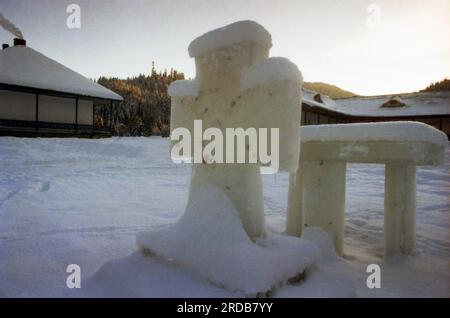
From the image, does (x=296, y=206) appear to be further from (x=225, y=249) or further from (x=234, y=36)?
(x=234, y=36)

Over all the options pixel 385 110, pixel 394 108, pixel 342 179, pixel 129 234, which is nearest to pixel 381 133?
pixel 342 179

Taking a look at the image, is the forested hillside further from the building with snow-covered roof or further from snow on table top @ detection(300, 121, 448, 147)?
snow on table top @ detection(300, 121, 448, 147)

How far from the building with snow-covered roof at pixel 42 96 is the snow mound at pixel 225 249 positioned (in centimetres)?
1792

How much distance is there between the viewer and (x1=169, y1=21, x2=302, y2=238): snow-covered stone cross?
204 centimetres

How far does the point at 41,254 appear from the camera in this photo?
294cm

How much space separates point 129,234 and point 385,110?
27.1 m

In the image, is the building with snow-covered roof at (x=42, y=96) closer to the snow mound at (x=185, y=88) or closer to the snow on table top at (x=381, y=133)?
the snow mound at (x=185, y=88)

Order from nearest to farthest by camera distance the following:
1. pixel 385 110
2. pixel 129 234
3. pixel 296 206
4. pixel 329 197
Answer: pixel 329 197 < pixel 129 234 < pixel 296 206 < pixel 385 110

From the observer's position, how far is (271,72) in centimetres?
207

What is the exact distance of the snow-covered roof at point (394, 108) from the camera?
23141 mm

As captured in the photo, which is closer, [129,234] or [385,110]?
[129,234]

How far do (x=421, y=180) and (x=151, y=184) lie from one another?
995cm
